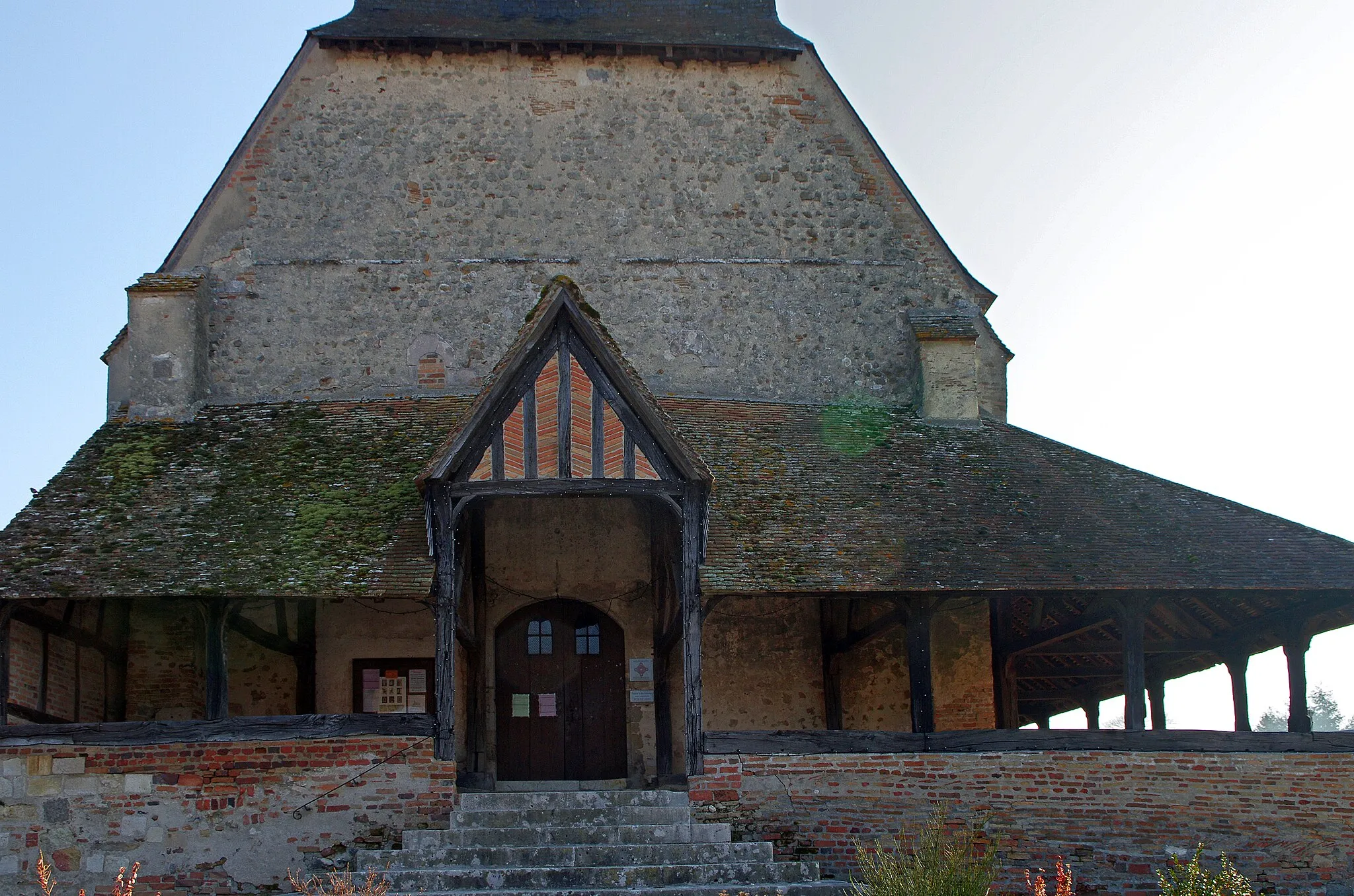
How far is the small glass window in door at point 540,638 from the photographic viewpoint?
17.4 meters

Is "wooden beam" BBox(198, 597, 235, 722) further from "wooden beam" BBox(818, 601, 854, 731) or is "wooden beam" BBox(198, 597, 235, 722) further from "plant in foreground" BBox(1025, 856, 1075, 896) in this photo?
"plant in foreground" BBox(1025, 856, 1075, 896)

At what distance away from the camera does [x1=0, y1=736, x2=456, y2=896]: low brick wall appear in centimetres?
1397

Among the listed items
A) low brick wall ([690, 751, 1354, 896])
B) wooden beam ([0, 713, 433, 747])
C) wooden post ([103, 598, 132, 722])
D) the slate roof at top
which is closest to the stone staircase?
low brick wall ([690, 751, 1354, 896])

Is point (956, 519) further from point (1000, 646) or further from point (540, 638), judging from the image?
point (540, 638)

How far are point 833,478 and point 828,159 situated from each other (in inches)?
207

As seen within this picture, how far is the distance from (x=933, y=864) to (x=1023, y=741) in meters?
4.25

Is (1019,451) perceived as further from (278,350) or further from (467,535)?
(278,350)

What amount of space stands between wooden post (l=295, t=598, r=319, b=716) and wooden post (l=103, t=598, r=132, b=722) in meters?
1.87

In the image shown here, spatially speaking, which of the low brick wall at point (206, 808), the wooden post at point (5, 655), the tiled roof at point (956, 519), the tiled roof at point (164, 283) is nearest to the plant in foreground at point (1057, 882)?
the tiled roof at point (956, 519)

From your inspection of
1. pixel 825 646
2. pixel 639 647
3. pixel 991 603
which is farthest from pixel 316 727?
pixel 991 603

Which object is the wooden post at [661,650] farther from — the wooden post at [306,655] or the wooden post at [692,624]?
the wooden post at [306,655]

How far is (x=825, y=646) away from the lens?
17453 mm

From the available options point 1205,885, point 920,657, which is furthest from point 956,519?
point 1205,885

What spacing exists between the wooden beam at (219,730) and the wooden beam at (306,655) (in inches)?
81.9
